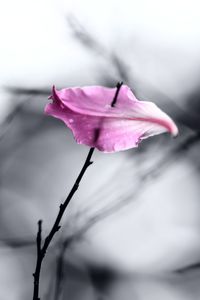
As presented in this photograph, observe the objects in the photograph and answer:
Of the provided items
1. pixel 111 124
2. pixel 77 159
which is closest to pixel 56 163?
pixel 77 159

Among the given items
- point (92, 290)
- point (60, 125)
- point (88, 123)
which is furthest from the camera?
point (60, 125)

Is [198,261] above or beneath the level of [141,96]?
beneath

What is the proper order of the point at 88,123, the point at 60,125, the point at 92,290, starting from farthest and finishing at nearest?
1. the point at 60,125
2. the point at 92,290
3. the point at 88,123

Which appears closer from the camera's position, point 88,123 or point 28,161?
point 88,123

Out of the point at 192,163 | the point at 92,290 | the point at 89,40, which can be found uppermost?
the point at 89,40

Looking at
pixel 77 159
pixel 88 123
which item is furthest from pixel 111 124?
pixel 77 159

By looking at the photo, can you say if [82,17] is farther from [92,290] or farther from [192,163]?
[92,290]

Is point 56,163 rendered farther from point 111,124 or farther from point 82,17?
point 111,124
